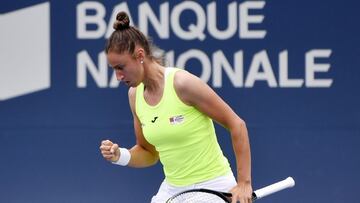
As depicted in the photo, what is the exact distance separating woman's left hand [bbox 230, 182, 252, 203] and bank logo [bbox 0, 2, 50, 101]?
2.31 meters

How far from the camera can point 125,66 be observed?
3.80 m

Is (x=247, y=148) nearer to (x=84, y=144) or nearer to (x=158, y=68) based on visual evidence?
(x=158, y=68)

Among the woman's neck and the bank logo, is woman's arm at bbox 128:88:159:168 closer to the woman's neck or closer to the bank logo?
the woman's neck

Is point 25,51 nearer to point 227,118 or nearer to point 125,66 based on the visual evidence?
point 125,66

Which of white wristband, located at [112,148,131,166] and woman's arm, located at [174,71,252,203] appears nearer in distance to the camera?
woman's arm, located at [174,71,252,203]

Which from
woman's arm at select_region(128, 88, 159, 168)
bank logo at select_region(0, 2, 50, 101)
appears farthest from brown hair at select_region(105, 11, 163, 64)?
bank logo at select_region(0, 2, 50, 101)

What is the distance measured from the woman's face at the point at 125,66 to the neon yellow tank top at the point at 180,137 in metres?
0.14

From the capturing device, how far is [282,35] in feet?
19.2

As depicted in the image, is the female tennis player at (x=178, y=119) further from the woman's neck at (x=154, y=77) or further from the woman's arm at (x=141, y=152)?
the woman's arm at (x=141, y=152)

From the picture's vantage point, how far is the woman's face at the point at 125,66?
3.79 meters

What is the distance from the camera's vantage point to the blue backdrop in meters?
5.83

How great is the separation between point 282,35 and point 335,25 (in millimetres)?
309

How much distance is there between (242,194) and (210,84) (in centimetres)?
209

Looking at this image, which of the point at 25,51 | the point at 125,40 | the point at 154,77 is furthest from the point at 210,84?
the point at 125,40
